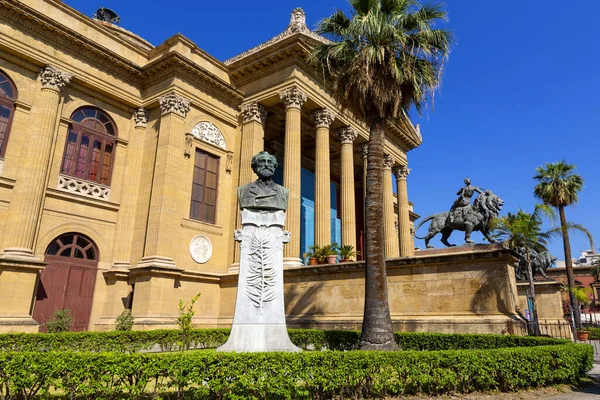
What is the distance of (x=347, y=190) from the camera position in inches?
1006

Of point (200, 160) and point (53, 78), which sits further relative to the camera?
point (200, 160)

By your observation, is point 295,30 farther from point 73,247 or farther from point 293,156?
point 73,247

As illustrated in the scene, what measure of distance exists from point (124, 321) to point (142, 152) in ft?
31.6

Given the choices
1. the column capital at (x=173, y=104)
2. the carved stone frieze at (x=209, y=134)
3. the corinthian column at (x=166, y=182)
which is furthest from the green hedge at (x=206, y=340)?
the column capital at (x=173, y=104)

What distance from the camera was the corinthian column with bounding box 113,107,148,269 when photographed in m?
21.3

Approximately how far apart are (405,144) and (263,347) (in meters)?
29.8

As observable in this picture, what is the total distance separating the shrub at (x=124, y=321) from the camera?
17.9 metres

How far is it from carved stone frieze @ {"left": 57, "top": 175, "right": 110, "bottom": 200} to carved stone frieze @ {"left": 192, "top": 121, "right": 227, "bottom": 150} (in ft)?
18.8

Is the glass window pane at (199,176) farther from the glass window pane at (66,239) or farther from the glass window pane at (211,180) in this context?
the glass window pane at (66,239)

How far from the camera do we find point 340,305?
57.5ft

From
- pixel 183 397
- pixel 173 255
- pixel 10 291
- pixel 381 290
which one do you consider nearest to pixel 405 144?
pixel 173 255

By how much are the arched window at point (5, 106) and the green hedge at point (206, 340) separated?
31.5ft

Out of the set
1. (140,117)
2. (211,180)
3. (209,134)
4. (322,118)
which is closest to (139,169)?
(140,117)

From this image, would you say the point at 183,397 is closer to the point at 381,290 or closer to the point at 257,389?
the point at 257,389
